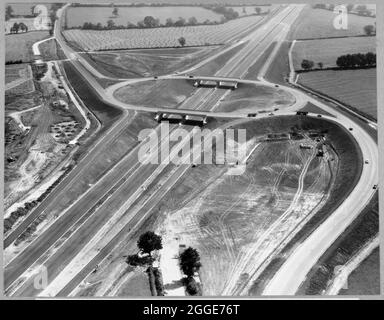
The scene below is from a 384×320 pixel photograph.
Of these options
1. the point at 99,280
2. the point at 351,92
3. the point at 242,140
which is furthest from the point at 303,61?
the point at 99,280

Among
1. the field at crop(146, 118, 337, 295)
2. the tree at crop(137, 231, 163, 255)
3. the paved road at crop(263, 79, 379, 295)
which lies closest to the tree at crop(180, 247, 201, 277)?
the field at crop(146, 118, 337, 295)

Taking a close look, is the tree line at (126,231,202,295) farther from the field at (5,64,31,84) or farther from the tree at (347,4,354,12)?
the tree at (347,4,354,12)

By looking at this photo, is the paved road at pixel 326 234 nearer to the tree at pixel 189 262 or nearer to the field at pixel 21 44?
the tree at pixel 189 262

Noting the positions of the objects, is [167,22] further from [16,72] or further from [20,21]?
[16,72]

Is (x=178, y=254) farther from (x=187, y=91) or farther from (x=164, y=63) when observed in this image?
(x=164, y=63)

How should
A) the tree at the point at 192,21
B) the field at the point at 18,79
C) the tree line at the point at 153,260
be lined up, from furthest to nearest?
the tree at the point at 192,21, the field at the point at 18,79, the tree line at the point at 153,260

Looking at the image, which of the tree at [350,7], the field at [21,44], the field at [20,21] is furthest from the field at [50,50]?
the tree at [350,7]

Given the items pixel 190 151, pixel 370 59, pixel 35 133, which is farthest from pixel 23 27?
pixel 370 59
